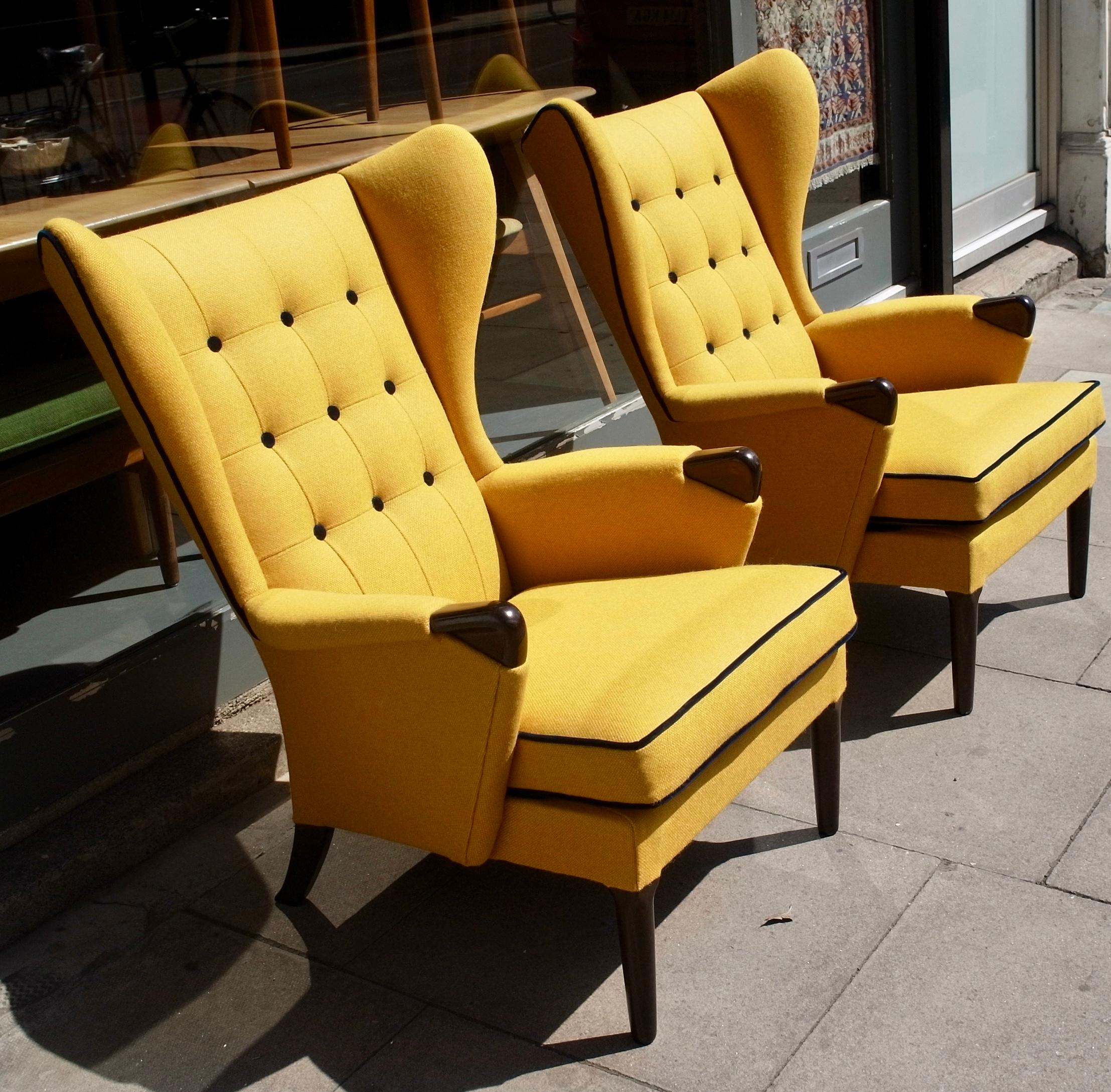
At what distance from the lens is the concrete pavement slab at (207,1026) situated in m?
2.06

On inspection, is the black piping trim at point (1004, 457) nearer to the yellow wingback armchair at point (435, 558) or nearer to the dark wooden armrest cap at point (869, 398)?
the dark wooden armrest cap at point (869, 398)

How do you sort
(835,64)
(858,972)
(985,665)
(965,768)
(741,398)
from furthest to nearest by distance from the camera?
1. (835,64)
2. (985,665)
3. (741,398)
4. (965,768)
5. (858,972)

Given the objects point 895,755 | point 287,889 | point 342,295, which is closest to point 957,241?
point 895,755

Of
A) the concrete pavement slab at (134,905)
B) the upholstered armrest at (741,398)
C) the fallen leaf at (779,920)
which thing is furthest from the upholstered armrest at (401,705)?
the upholstered armrest at (741,398)

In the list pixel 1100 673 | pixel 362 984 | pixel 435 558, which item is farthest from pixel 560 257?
pixel 362 984

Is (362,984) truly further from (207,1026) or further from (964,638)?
(964,638)

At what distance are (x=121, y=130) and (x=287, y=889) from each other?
1.42 meters

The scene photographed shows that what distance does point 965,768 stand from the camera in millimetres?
2637

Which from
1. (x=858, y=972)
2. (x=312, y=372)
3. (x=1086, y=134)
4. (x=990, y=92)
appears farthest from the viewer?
(x=1086, y=134)

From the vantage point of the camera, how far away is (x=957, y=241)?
5.43m

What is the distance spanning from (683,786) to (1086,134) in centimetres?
467

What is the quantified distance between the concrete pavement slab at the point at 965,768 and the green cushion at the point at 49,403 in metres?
1.45

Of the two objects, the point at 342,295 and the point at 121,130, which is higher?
the point at 121,130

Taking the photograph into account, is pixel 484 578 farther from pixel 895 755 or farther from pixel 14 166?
pixel 14 166
